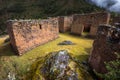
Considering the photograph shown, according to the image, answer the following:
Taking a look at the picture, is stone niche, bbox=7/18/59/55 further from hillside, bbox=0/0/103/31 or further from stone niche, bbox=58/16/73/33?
hillside, bbox=0/0/103/31

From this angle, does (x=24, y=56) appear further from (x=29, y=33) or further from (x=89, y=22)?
(x=89, y=22)

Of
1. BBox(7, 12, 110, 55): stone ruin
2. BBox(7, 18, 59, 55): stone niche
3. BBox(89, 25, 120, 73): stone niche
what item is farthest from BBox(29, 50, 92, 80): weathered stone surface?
BBox(7, 12, 110, 55): stone ruin

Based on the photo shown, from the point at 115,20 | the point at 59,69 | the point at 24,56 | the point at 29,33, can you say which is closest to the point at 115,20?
the point at 115,20

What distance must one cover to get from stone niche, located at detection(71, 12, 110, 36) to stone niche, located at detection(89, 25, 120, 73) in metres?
7.27

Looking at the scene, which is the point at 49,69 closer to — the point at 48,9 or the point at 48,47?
the point at 48,47

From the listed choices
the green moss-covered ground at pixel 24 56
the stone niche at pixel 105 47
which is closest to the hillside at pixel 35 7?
the green moss-covered ground at pixel 24 56

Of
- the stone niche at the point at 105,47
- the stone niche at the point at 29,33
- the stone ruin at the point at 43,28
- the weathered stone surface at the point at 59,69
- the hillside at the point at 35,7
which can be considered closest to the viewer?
the stone niche at the point at 105,47

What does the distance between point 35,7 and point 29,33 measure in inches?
3277

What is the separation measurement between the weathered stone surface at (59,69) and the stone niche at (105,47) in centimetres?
108

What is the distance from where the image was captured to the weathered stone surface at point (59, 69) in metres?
11.0

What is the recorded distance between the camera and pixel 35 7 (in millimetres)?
96062

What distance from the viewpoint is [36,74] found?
1170 centimetres

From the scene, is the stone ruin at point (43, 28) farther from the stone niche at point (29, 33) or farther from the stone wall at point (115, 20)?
the stone wall at point (115, 20)

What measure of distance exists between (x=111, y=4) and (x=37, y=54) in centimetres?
4144
